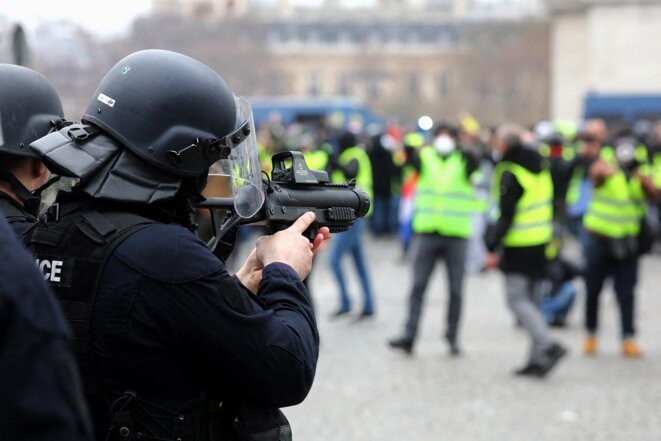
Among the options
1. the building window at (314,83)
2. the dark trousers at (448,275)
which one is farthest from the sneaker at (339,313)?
the building window at (314,83)

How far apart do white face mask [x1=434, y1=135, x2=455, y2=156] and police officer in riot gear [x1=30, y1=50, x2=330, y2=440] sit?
6801 millimetres

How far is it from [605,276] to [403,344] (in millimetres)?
1659

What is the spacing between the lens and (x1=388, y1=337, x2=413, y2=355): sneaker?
9211 millimetres

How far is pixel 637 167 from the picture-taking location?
30.9ft

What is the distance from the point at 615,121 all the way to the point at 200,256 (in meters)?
25.7

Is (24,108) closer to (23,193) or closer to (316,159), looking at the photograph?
(23,193)

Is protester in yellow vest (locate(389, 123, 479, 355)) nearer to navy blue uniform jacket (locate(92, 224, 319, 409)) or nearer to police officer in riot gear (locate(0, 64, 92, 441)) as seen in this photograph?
navy blue uniform jacket (locate(92, 224, 319, 409))

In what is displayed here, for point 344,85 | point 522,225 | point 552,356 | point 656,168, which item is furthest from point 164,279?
point 344,85

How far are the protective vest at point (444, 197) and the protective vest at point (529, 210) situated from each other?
725mm

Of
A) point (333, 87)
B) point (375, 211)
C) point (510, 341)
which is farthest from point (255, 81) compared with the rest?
point (510, 341)

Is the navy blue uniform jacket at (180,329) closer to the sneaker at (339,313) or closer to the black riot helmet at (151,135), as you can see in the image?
the black riot helmet at (151,135)

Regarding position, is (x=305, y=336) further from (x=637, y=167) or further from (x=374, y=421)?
(x=637, y=167)

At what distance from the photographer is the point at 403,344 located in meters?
9.20

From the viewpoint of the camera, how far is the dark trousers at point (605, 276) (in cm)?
920
